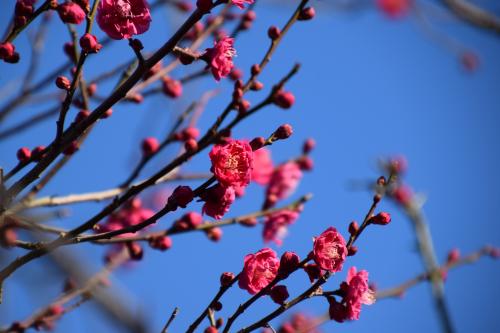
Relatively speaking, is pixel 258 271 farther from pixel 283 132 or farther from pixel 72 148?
pixel 72 148

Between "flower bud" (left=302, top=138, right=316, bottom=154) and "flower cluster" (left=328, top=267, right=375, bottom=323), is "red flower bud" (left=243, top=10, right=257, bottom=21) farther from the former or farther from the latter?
"flower cluster" (left=328, top=267, right=375, bottom=323)

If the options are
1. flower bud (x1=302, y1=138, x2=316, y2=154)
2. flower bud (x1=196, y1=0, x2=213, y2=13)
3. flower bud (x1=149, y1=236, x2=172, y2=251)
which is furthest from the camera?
flower bud (x1=302, y1=138, x2=316, y2=154)

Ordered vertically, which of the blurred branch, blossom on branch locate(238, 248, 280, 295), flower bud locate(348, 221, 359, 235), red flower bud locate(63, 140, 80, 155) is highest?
the blurred branch

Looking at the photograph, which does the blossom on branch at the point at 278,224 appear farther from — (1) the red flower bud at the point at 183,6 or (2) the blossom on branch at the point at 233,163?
(1) the red flower bud at the point at 183,6

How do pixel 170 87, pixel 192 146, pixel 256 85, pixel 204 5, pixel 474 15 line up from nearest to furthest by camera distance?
pixel 204 5
pixel 192 146
pixel 256 85
pixel 170 87
pixel 474 15

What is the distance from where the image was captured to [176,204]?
4.47ft

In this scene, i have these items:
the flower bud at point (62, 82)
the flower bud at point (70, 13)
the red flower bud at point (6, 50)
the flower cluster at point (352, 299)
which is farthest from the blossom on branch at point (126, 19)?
the flower cluster at point (352, 299)

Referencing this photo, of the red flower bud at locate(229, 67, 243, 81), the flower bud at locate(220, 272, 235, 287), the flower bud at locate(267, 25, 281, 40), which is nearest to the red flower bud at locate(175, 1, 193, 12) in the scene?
the red flower bud at locate(229, 67, 243, 81)

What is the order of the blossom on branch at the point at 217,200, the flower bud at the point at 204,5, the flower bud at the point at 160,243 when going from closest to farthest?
the flower bud at the point at 204,5, the blossom on branch at the point at 217,200, the flower bud at the point at 160,243

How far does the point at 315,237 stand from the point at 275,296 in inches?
8.9

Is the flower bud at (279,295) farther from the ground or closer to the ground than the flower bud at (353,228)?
closer to the ground

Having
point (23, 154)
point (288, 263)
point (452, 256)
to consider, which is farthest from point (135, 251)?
point (452, 256)

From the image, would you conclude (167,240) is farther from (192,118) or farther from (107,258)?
(107,258)

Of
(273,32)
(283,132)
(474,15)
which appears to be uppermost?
(474,15)
